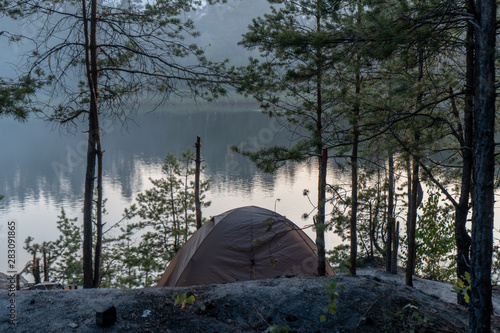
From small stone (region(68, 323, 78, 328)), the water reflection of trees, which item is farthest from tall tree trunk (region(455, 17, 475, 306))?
the water reflection of trees

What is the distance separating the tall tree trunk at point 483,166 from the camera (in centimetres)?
422

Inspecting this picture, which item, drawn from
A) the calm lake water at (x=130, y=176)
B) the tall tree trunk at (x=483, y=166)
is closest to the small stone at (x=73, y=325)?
the tall tree trunk at (x=483, y=166)

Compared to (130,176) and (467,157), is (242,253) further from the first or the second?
(130,176)

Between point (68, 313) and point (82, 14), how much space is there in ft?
22.9

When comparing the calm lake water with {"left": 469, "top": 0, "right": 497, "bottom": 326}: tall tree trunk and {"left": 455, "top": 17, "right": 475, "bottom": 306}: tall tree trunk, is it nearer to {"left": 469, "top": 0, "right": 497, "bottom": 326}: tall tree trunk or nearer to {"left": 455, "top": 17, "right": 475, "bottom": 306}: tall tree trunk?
{"left": 455, "top": 17, "right": 475, "bottom": 306}: tall tree trunk

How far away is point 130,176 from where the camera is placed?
144ft

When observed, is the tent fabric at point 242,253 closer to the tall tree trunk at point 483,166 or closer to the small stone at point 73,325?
the small stone at point 73,325

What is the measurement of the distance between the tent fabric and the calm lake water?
9.87 m

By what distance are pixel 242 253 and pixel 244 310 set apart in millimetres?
4717

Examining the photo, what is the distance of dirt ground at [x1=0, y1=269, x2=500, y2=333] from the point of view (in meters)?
4.55

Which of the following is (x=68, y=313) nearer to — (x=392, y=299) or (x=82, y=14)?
(x=392, y=299)

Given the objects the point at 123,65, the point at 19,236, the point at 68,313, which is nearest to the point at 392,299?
the point at 68,313

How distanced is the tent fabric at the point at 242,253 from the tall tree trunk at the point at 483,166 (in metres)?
5.18

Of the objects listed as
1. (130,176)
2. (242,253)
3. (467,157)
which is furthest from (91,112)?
(130,176)
